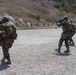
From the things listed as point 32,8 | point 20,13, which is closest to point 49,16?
point 32,8

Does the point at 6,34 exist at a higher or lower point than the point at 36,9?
lower

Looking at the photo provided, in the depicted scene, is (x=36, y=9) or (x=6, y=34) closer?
(x=6, y=34)

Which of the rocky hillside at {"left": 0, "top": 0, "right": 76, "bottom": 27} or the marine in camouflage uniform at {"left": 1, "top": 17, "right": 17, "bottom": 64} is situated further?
the rocky hillside at {"left": 0, "top": 0, "right": 76, "bottom": 27}

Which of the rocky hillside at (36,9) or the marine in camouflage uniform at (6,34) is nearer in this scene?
the marine in camouflage uniform at (6,34)

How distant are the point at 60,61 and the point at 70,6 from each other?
78.5 m

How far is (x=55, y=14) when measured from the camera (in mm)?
72812

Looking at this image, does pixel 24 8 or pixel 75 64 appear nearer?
pixel 75 64

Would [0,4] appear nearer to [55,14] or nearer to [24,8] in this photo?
[24,8]

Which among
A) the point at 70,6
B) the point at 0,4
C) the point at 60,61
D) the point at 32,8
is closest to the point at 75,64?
the point at 60,61

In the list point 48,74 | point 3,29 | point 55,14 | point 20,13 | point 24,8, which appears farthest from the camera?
point 55,14

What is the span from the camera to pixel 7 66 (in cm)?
1130

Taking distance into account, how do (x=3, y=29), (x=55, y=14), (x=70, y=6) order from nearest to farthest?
(x=3, y=29) → (x=55, y=14) → (x=70, y=6)

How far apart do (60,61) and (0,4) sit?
168ft

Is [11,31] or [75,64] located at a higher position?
[11,31]
